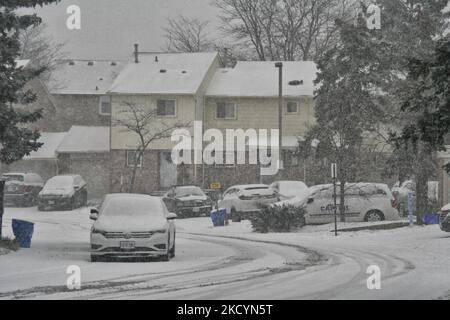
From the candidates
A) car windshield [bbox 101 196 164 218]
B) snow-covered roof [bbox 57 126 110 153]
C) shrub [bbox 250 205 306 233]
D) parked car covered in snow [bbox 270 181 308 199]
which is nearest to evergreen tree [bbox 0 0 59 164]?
car windshield [bbox 101 196 164 218]

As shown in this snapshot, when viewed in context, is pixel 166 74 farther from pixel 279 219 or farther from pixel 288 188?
pixel 279 219

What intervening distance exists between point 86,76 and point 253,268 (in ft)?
150

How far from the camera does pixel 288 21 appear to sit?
53656mm

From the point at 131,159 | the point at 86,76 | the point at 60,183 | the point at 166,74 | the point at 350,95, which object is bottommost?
the point at 60,183

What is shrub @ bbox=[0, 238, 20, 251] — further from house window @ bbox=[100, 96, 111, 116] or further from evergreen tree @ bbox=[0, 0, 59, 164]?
house window @ bbox=[100, 96, 111, 116]

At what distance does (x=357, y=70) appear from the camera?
112 ft

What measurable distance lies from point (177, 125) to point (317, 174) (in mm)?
15131

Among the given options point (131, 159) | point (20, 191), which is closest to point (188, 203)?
point (20, 191)

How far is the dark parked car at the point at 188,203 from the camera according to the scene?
130 feet

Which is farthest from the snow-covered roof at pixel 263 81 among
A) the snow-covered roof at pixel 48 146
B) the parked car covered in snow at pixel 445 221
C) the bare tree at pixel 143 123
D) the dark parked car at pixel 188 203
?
the parked car covered in snow at pixel 445 221

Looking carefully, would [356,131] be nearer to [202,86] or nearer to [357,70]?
[357,70]

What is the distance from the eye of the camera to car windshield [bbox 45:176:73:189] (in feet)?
147

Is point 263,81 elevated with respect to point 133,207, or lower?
elevated
